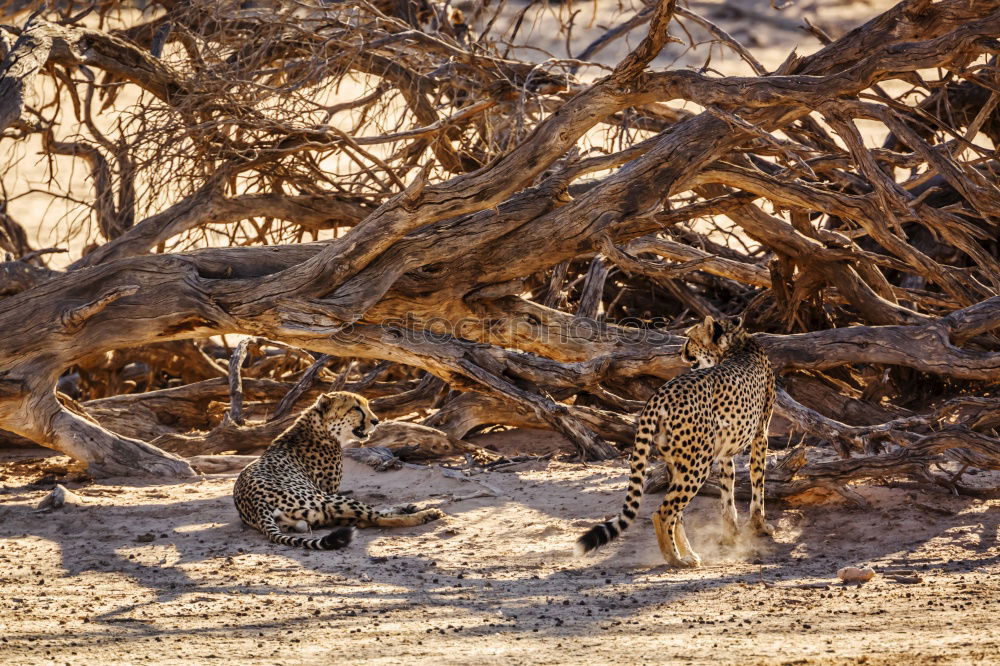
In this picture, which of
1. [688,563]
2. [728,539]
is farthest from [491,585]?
[728,539]

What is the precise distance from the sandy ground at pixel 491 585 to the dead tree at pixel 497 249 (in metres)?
0.57

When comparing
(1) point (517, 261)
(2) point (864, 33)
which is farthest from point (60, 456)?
(2) point (864, 33)

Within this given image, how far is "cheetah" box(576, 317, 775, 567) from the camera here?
18.3ft

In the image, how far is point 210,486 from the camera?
288 inches

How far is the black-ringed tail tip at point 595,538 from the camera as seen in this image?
5324 mm

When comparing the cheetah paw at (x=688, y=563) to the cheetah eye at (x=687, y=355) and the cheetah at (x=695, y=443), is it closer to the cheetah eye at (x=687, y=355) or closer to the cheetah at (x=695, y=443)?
the cheetah at (x=695, y=443)

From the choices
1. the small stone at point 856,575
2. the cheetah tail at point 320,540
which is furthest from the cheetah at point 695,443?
the cheetah tail at point 320,540

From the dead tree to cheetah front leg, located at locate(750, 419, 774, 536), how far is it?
13.1 inches

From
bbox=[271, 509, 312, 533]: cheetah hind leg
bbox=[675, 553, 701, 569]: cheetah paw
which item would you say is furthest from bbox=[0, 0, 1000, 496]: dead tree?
bbox=[271, 509, 312, 533]: cheetah hind leg

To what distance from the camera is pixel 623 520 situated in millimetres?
5500

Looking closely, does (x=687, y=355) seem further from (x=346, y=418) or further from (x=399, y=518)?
(x=346, y=418)

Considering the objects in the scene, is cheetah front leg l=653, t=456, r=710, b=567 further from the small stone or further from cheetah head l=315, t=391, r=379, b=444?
cheetah head l=315, t=391, r=379, b=444

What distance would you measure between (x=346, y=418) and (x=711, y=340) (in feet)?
7.78

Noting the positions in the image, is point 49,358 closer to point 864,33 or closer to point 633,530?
point 633,530
